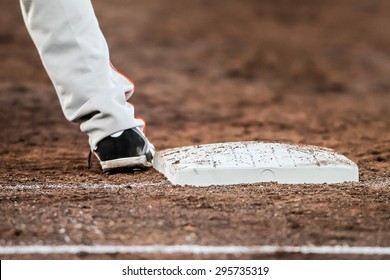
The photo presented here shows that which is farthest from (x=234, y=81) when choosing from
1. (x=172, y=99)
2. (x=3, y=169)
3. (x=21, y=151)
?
(x=3, y=169)

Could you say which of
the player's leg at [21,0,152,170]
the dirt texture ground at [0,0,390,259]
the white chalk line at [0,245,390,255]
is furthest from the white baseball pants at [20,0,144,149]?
the white chalk line at [0,245,390,255]

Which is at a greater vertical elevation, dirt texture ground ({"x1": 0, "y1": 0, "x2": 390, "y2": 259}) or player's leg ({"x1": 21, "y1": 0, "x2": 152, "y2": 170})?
player's leg ({"x1": 21, "y1": 0, "x2": 152, "y2": 170})

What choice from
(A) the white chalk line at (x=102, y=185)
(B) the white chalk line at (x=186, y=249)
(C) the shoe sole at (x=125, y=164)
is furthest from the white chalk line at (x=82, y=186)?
(B) the white chalk line at (x=186, y=249)

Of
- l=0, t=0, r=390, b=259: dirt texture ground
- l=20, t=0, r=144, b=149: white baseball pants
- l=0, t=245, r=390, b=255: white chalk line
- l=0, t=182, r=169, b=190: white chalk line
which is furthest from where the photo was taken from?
l=20, t=0, r=144, b=149: white baseball pants

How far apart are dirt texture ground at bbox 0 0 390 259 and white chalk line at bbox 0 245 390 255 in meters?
0.03

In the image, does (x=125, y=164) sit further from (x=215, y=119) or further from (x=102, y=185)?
(x=215, y=119)

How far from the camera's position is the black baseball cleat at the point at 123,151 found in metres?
2.89

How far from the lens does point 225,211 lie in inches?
88.2

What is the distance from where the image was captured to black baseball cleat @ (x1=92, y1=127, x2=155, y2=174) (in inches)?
114

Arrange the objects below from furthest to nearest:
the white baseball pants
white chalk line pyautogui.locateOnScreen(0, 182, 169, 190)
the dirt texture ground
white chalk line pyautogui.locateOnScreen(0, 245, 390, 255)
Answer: the white baseball pants, white chalk line pyautogui.locateOnScreen(0, 182, 169, 190), the dirt texture ground, white chalk line pyautogui.locateOnScreen(0, 245, 390, 255)

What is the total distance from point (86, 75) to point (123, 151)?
28 cm

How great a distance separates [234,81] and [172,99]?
1096mm

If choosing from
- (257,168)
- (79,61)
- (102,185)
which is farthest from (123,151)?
(257,168)

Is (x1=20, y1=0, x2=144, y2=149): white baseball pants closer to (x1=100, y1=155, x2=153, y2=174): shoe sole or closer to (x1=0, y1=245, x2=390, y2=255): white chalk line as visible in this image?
(x1=100, y1=155, x2=153, y2=174): shoe sole
